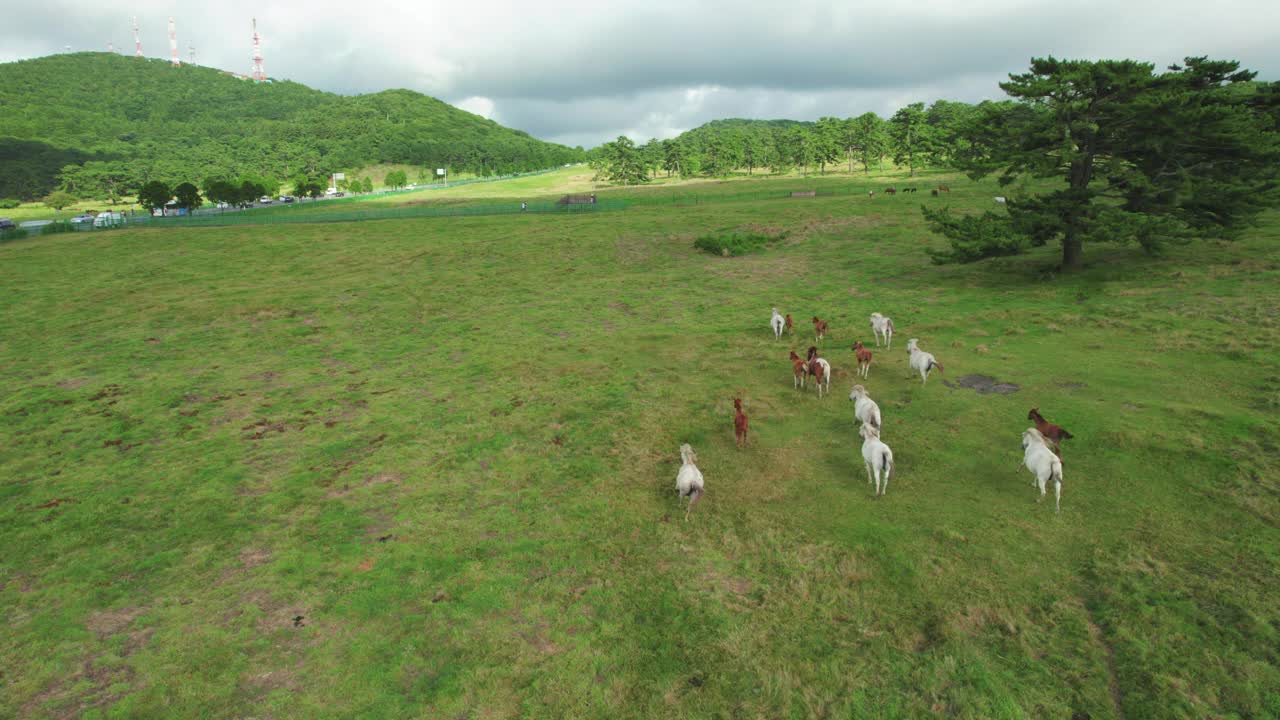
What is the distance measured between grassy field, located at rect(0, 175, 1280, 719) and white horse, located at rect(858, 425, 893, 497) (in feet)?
1.13

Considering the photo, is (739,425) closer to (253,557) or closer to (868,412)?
(868,412)

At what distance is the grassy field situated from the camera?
760 centimetres

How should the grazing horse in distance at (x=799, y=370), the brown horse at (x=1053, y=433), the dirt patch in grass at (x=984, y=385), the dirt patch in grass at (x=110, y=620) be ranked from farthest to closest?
the grazing horse in distance at (x=799, y=370) < the dirt patch in grass at (x=984, y=385) < the brown horse at (x=1053, y=433) < the dirt patch in grass at (x=110, y=620)

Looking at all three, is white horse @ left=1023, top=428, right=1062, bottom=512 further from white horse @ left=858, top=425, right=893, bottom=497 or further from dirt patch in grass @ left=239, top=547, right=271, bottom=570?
dirt patch in grass @ left=239, top=547, right=271, bottom=570

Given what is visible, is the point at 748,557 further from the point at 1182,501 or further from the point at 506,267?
the point at 506,267

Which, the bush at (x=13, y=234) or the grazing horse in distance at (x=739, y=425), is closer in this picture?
the grazing horse in distance at (x=739, y=425)

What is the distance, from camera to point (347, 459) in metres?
14.4

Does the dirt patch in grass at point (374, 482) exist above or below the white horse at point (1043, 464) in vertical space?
below

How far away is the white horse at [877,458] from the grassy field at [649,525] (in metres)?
0.34

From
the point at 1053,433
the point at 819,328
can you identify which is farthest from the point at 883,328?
the point at 1053,433

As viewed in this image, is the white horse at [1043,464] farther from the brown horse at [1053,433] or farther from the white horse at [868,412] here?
the white horse at [868,412]

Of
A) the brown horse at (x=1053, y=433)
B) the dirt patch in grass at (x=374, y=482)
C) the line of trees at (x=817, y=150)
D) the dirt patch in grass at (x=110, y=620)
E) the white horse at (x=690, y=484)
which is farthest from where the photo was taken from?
the line of trees at (x=817, y=150)

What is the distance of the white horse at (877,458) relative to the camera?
11.2 meters

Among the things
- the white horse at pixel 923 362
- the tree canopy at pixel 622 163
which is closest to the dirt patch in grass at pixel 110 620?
the white horse at pixel 923 362
